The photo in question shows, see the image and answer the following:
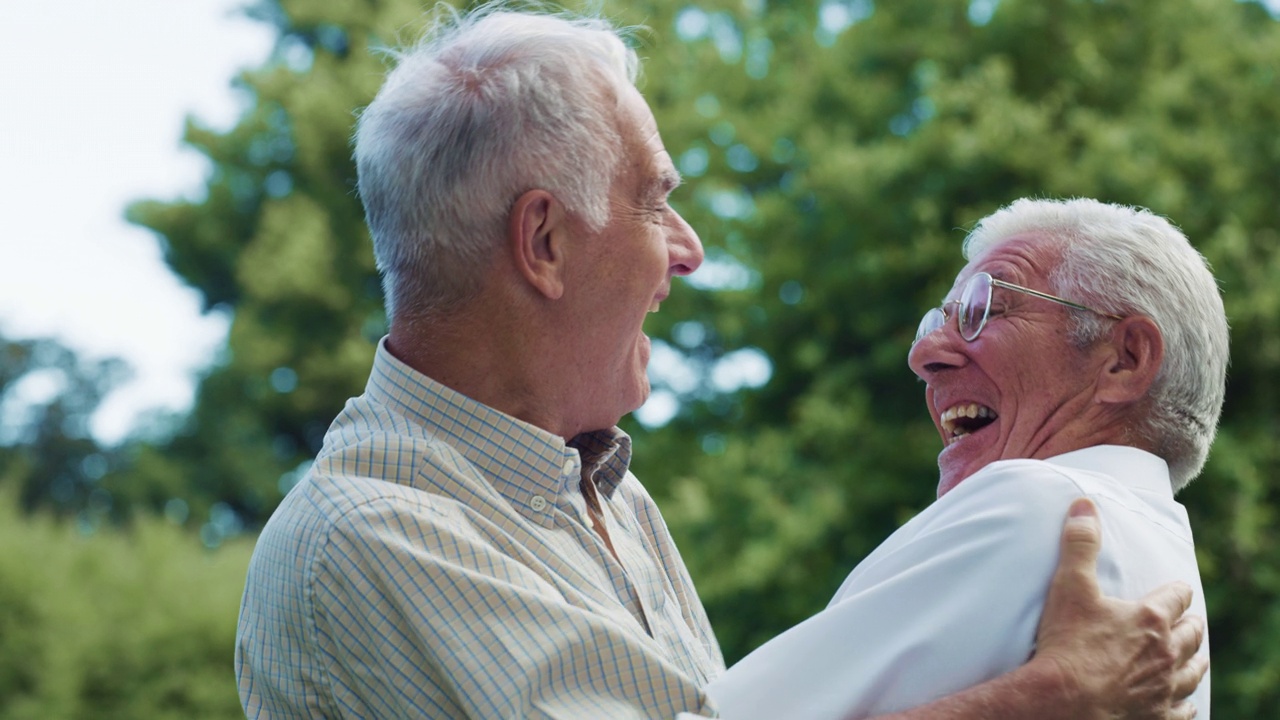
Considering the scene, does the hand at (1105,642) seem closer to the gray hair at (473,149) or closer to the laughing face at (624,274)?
the laughing face at (624,274)

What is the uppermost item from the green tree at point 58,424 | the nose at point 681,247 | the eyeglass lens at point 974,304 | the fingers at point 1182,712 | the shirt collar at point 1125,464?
the nose at point 681,247

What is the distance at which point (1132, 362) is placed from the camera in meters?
2.24

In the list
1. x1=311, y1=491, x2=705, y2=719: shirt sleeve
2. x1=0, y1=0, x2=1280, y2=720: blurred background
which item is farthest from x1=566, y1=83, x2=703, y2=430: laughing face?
x1=0, y1=0, x2=1280, y2=720: blurred background

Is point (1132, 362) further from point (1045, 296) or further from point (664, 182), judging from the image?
point (664, 182)

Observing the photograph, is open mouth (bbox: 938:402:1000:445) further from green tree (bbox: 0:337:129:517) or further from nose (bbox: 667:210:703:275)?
green tree (bbox: 0:337:129:517)

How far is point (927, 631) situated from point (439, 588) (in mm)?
686

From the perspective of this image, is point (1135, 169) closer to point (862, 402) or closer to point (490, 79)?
point (862, 402)

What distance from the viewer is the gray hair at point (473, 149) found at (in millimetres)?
1943

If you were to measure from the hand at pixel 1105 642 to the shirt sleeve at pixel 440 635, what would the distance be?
593 millimetres

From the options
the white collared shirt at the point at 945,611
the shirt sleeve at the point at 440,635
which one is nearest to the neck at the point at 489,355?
the shirt sleeve at the point at 440,635

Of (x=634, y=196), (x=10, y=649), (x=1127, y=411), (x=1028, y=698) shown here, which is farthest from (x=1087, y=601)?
(x=10, y=649)

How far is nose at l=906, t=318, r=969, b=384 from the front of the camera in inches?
97.3

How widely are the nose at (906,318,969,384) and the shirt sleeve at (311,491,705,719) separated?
0.99 metres

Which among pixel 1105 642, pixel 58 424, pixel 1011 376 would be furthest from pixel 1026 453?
pixel 58 424
